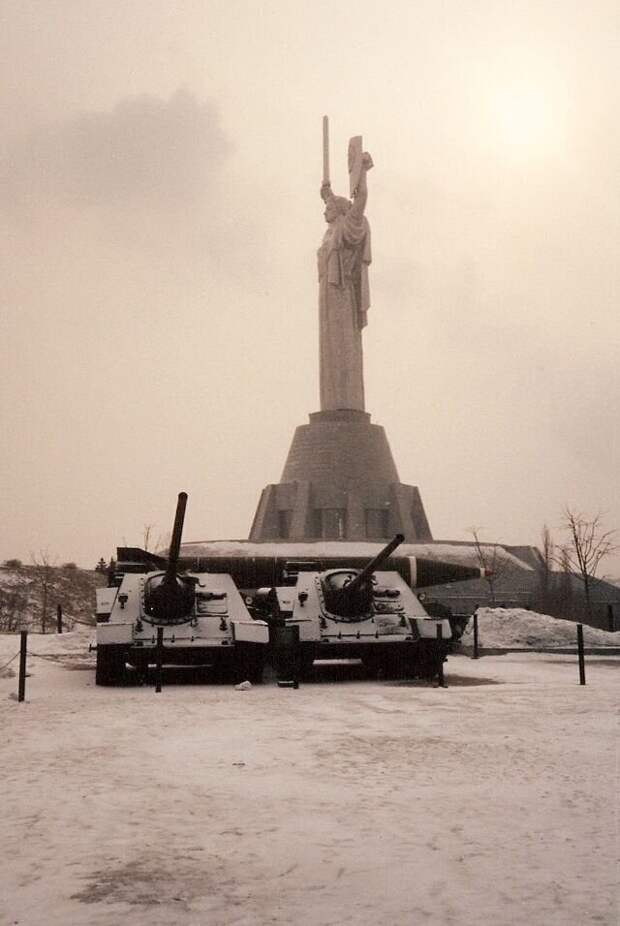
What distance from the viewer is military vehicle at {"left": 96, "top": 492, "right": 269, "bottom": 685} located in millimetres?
13445

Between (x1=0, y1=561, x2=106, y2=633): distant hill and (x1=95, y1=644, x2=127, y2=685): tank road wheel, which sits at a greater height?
(x1=0, y1=561, x2=106, y2=633): distant hill

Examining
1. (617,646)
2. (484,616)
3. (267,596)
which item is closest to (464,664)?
(267,596)

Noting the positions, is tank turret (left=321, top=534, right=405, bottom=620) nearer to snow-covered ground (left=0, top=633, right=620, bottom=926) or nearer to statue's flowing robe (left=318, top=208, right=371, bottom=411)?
snow-covered ground (left=0, top=633, right=620, bottom=926)

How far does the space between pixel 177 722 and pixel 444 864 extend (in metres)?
5.11

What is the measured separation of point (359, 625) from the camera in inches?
584

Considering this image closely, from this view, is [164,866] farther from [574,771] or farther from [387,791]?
[574,771]

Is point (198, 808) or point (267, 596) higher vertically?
point (267, 596)

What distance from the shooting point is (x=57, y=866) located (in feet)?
14.6

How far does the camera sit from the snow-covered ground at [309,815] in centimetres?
396

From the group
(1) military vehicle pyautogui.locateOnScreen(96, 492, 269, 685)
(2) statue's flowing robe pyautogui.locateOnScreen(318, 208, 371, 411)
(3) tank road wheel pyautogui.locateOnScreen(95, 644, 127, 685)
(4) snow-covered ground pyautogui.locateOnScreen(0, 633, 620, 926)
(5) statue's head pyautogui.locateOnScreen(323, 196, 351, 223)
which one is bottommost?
(4) snow-covered ground pyautogui.locateOnScreen(0, 633, 620, 926)

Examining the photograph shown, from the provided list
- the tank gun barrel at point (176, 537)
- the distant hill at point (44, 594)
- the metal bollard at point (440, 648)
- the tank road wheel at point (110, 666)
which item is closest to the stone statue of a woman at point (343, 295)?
the distant hill at point (44, 594)

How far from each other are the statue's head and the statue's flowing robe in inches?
8.7

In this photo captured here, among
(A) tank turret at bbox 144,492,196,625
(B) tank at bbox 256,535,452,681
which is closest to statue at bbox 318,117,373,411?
(B) tank at bbox 256,535,452,681

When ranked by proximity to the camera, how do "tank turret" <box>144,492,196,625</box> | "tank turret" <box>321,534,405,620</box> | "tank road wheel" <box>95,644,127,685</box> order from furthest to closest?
"tank turret" <box>321,534,405,620</box> < "tank turret" <box>144,492,196,625</box> < "tank road wheel" <box>95,644,127,685</box>
